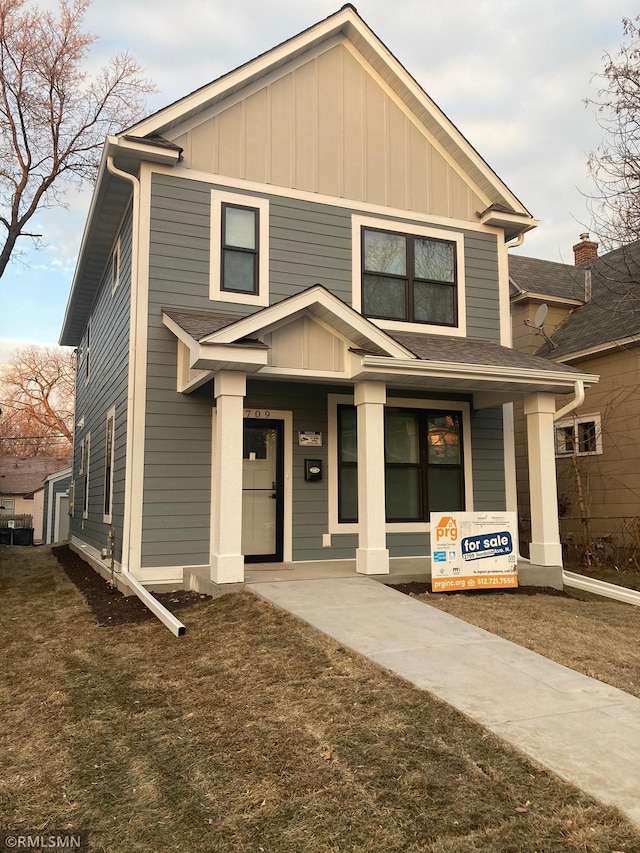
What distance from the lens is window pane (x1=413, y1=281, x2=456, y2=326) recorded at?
9.79 meters

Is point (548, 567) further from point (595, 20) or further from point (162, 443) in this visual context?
point (595, 20)

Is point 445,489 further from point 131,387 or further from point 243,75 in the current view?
point 243,75

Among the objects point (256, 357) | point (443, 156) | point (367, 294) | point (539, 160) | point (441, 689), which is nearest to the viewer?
point (441, 689)

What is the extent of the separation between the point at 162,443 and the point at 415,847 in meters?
6.28

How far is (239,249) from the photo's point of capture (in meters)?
8.71

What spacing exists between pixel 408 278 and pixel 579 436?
6.00m

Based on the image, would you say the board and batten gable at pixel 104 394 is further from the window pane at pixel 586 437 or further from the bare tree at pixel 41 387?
the bare tree at pixel 41 387

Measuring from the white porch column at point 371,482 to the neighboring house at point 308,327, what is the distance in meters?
0.02

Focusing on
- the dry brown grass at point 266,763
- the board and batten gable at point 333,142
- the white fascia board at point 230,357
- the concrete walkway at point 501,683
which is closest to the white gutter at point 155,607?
the dry brown grass at point 266,763

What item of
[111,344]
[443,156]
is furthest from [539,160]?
[111,344]

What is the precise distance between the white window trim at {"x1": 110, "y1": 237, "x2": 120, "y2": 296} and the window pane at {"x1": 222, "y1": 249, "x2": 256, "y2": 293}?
2.44 meters

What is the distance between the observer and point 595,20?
1030cm

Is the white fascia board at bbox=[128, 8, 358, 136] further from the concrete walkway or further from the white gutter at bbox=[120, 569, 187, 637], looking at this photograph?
the concrete walkway

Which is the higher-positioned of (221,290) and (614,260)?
(614,260)
